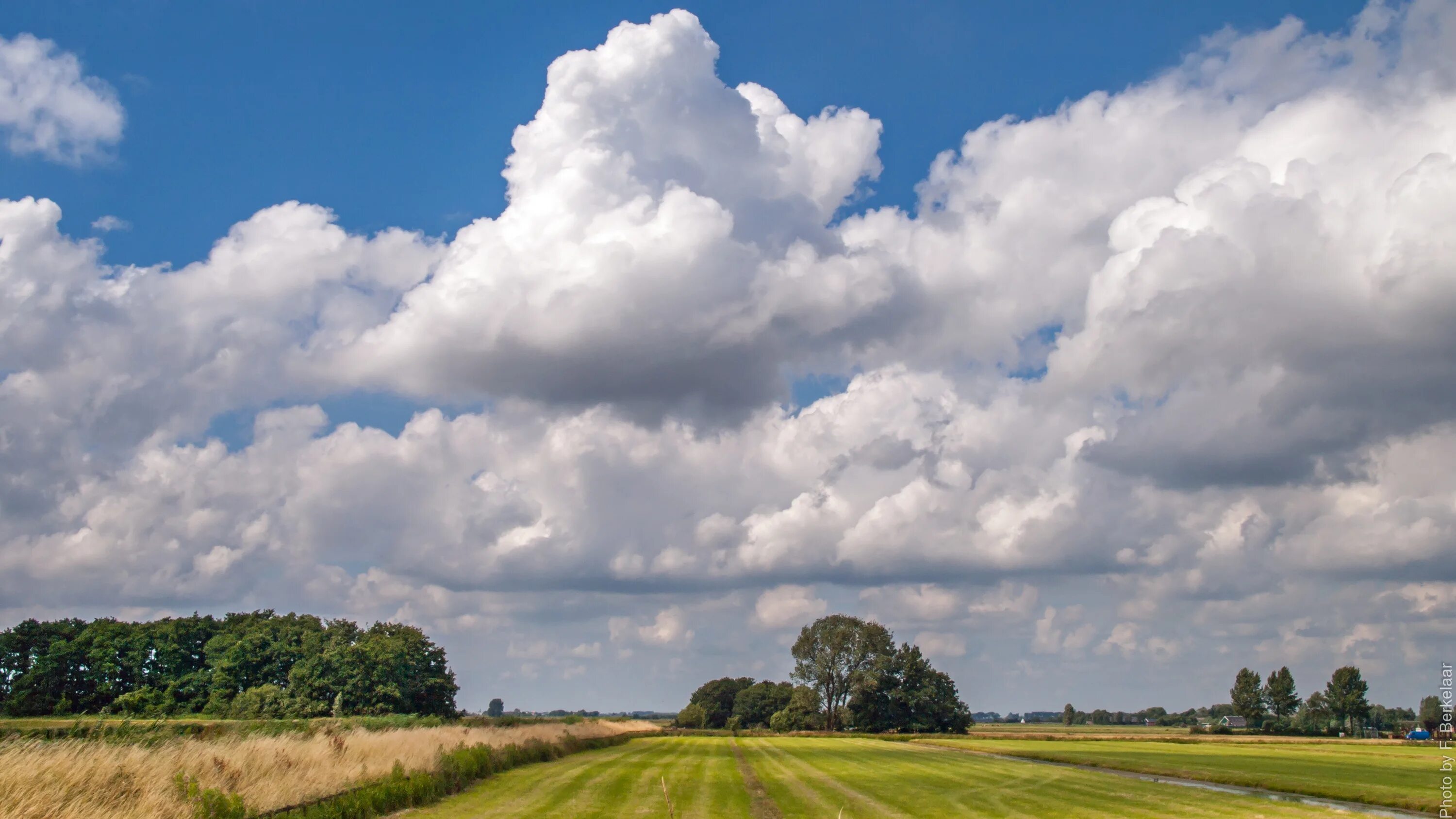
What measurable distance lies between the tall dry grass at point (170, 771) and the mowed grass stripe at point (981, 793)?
551 inches

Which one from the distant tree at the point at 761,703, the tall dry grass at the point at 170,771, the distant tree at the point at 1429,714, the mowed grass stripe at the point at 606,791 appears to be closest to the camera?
the tall dry grass at the point at 170,771

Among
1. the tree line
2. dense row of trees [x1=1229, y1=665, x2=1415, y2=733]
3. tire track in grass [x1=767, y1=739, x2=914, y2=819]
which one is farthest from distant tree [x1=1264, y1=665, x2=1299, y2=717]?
tire track in grass [x1=767, y1=739, x2=914, y2=819]

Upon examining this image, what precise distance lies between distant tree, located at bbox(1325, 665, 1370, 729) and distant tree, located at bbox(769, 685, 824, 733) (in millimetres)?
117372

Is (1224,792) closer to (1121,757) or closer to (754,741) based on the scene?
(1121,757)

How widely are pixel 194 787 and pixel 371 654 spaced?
74.7 metres

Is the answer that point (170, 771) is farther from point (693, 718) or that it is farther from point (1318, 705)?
point (1318, 705)

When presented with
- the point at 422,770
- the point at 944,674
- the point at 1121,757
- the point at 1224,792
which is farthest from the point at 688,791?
the point at 944,674

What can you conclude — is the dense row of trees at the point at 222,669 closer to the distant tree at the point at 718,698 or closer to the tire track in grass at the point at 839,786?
the tire track in grass at the point at 839,786

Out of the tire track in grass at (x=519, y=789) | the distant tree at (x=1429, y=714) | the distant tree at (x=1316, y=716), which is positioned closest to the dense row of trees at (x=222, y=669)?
the tire track in grass at (x=519, y=789)

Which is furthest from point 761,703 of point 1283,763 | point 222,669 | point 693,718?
point 1283,763

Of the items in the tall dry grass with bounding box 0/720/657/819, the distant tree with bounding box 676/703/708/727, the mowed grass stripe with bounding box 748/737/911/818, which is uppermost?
the tall dry grass with bounding box 0/720/657/819

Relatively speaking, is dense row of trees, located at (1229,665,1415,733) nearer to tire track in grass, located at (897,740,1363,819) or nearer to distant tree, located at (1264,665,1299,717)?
distant tree, located at (1264,665,1299,717)

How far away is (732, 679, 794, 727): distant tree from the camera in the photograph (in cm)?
16912

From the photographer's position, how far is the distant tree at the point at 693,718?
174375 millimetres
